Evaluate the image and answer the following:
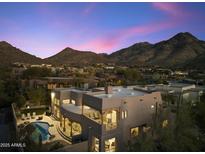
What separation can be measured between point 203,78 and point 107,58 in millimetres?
57262

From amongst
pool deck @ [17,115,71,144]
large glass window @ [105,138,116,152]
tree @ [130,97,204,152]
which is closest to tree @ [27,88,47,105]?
pool deck @ [17,115,71,144]

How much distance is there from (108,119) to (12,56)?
50.6m

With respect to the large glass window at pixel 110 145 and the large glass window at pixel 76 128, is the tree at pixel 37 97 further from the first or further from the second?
the large glass window at pixel 110 145

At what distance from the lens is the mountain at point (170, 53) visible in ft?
179

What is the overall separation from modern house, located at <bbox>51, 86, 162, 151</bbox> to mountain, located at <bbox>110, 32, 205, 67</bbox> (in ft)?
124

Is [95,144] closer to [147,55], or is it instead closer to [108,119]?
[108,119]

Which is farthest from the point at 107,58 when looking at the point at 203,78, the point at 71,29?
the point at 71,29

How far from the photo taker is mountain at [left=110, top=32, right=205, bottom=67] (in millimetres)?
54625

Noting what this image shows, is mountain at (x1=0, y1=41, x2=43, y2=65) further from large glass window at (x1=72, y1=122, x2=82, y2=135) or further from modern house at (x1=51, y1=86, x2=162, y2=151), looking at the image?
modern house at (x1=51, y1=86, x2=162, y2=151)

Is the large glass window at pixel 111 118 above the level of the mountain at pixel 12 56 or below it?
below

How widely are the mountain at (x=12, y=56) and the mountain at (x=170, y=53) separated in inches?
1430

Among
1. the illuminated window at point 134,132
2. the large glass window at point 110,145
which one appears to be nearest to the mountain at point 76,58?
the illuminated window at point 134,132

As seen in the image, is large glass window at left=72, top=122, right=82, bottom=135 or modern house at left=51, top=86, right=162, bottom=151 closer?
modern house at left=51, top=86, right=162, bottom=151

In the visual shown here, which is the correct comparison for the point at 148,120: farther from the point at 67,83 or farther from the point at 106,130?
the point at 67,83
